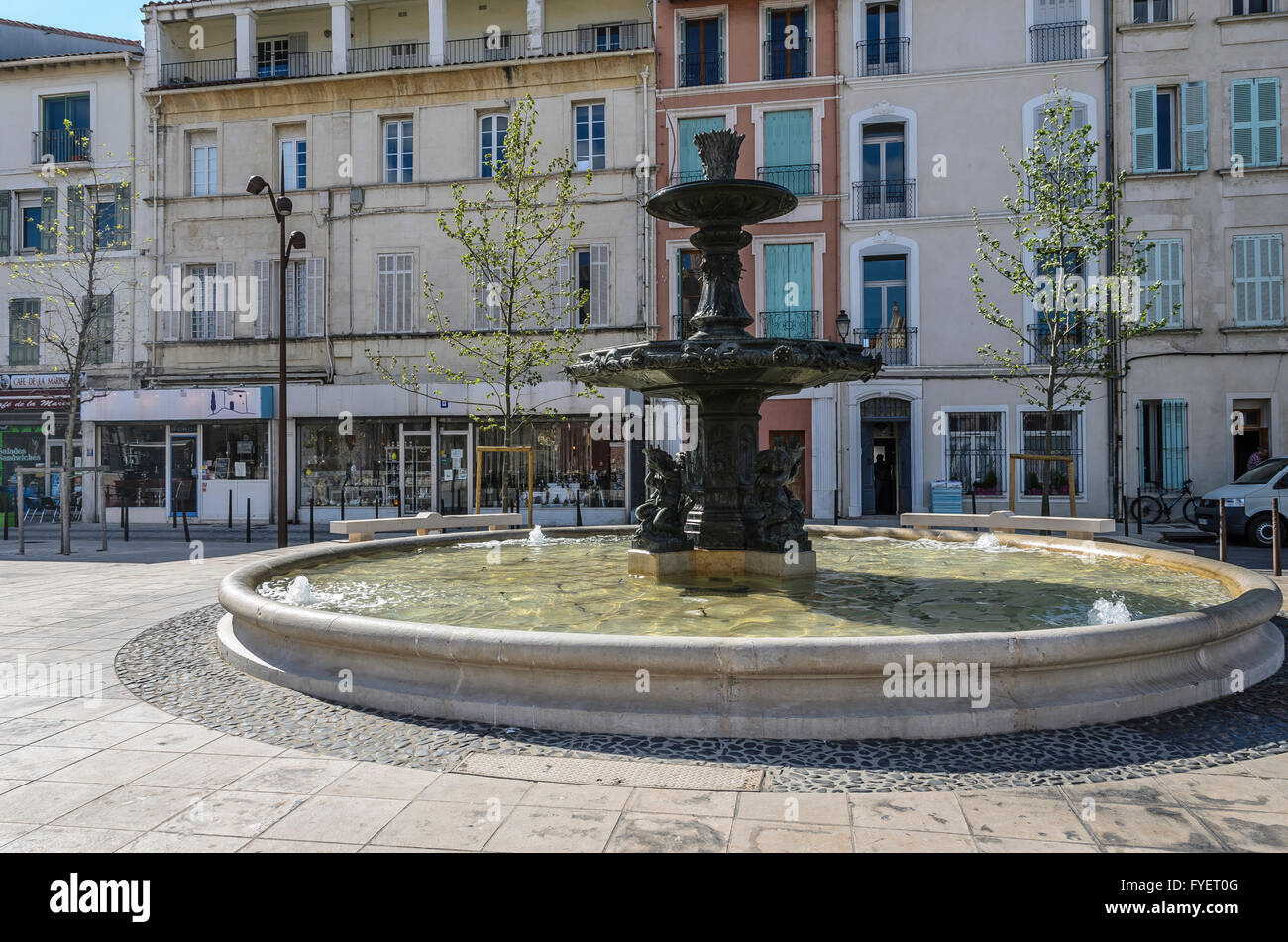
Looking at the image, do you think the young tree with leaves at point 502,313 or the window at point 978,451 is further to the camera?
the window at point 978,451

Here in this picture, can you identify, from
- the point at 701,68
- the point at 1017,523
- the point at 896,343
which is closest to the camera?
the point at 1017,523

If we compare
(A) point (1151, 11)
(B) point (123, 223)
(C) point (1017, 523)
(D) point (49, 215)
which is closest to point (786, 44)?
(A) point (1151, 11)

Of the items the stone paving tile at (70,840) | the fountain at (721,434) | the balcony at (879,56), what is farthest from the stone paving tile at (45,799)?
the balcony at (879,56)

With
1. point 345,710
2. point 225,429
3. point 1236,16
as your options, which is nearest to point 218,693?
point 345,710

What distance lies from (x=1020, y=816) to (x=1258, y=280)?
22.7 m

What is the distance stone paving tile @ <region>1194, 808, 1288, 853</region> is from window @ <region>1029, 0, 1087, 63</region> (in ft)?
74.5

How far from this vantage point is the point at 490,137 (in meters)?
23.3

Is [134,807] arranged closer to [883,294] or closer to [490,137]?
[883,294]

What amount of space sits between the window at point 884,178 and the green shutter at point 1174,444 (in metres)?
7.82

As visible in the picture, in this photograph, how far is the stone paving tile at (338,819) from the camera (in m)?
3.12

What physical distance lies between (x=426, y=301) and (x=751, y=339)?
17.8m

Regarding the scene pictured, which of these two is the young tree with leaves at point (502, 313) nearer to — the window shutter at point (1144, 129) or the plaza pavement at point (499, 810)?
the window shutter at point (1144, 129)

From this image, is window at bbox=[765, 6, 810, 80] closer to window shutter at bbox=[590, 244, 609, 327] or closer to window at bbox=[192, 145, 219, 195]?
window shutter at bbox=[590, 244, 609, 327]
